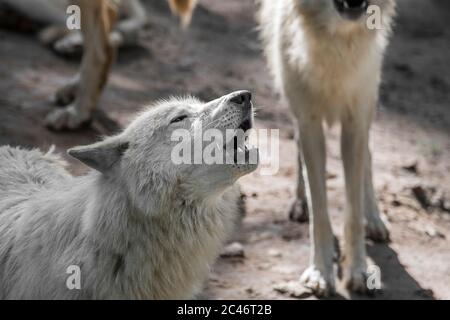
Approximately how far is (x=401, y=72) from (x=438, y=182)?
8.66ft

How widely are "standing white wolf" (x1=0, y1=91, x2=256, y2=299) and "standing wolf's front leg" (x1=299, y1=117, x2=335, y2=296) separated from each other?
1374mm

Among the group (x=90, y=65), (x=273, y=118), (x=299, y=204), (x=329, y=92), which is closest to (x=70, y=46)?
(x=90, y=65)

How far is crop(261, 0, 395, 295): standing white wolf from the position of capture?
14.0 ft

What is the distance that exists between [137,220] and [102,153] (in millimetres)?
301

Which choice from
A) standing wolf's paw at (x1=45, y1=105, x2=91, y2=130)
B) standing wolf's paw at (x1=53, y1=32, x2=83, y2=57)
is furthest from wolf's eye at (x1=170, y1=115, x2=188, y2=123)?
standing wolf's paw at (x1=53, y1=32, x2=83, y2=57)

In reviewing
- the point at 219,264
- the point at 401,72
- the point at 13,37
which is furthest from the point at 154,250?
the point at 401,72

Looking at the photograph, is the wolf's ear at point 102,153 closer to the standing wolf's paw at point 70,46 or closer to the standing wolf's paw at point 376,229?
the standing wolf's paw at point 376,229

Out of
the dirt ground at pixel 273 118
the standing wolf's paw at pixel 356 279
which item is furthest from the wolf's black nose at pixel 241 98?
the standing wolf's paw at pixel 356 279

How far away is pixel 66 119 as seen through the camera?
578 cm

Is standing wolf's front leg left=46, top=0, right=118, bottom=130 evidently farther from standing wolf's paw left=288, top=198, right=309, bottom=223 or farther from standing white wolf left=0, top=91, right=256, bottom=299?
standing white wolf left=0, top=91, right=256, bottom=299

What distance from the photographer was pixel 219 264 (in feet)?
14.9

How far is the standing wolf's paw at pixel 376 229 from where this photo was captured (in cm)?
495

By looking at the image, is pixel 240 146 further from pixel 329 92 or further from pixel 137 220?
pixel 329 92

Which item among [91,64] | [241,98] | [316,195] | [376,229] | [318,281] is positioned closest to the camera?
[241,98]
